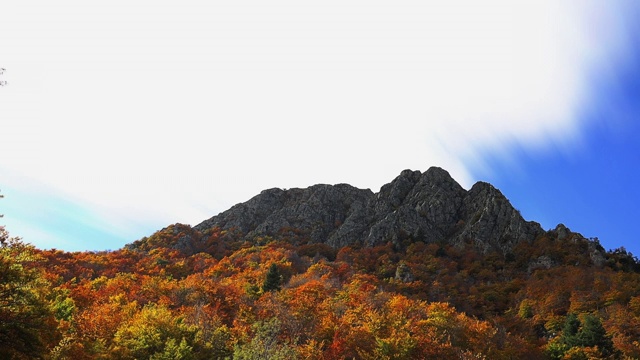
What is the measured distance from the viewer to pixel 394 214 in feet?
459

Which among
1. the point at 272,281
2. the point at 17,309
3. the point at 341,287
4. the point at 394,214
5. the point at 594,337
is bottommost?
the point at 17,309

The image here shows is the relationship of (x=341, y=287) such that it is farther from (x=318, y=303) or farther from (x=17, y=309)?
(x=17, y=309)

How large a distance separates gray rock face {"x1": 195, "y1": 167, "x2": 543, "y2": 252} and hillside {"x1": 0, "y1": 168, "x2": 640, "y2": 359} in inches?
23.1

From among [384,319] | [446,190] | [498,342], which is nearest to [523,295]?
[498,342]

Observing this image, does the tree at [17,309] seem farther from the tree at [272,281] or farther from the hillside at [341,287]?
the tree at [272,281]

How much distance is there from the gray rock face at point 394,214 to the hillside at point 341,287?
0.59m

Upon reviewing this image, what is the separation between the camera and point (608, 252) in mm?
113750

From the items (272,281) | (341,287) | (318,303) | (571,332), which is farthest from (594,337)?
(272,281)

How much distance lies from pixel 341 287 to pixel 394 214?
60.8 meters

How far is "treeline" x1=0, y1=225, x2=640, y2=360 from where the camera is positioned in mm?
31411

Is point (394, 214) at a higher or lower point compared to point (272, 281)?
higher

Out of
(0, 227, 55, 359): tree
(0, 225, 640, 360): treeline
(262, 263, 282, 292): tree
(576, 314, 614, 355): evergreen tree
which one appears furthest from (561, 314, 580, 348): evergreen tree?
(0, 227, 55, 359): tree

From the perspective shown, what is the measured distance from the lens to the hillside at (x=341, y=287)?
33.6 m

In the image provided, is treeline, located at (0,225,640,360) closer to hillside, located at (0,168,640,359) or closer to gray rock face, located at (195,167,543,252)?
hillside, located at (0,168,640,359)
